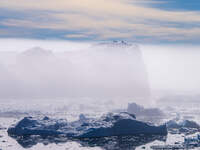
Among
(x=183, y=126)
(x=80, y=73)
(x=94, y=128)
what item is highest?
(x=80, y=73)

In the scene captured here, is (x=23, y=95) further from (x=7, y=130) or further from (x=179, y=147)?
(x=179, y=147)

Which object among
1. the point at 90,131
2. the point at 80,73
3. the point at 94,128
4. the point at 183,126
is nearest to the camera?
the point at 90,131

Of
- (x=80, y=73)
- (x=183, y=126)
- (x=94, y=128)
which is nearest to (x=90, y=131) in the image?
(x=94, y=128)

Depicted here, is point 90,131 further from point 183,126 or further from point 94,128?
point 183,126

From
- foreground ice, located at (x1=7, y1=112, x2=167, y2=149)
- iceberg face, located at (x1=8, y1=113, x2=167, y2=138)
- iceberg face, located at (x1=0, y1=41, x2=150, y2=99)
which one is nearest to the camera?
foreground ice, located at (x1=7, y1=112, x2=167, y2=149)

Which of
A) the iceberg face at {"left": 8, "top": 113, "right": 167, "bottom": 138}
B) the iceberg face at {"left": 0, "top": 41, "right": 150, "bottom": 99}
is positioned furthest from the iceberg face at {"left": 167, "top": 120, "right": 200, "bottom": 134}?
the iceberg face at {"left": 0, "top": 41, "right": 150, "bottom": 99}

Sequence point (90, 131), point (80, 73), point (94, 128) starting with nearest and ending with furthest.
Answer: point (90, 131) < point (94, 128) < point (80, 73)

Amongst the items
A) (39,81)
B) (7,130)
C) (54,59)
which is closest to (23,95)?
(39,81)

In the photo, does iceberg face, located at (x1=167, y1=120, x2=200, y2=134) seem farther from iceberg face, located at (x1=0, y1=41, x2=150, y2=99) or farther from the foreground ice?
iceberg face, located at (x1=0, y1=41, x2=150, y2=99)

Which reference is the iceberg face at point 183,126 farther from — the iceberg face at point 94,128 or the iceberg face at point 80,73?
the iceberg face at point 80,73
